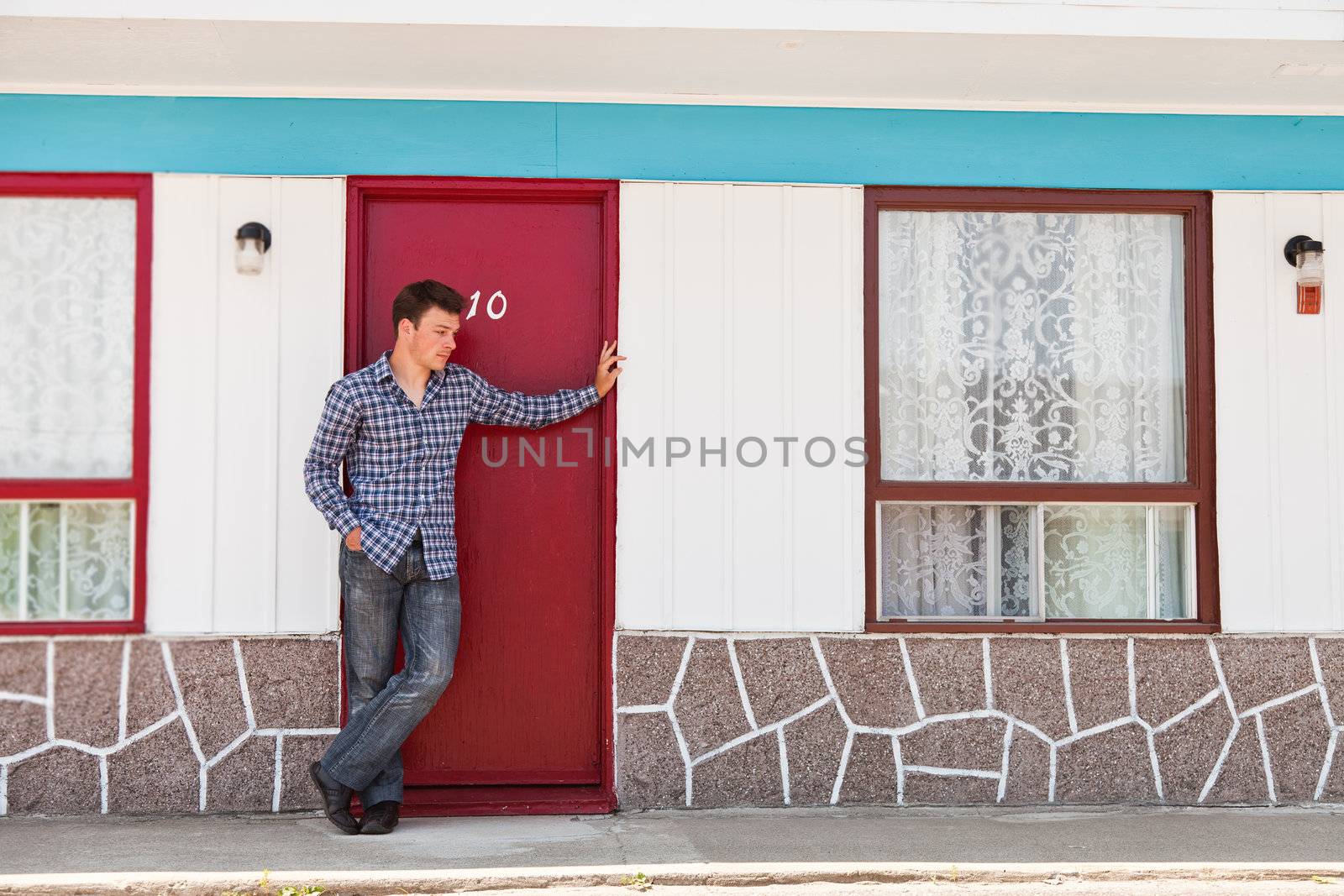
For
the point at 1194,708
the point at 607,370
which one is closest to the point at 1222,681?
the point at 1194,708

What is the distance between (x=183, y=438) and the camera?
4836mm

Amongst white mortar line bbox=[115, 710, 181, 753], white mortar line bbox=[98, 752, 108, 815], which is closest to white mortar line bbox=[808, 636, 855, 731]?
white mortar line bbox=[115, 710, 181, 753]

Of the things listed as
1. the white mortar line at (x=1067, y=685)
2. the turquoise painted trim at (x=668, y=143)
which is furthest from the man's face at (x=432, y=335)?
the white mortar line at (x=1067, y=685)

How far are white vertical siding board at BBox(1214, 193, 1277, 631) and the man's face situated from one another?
324cm

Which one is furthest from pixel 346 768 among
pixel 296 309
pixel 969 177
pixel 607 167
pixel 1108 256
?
pixel 1108 256

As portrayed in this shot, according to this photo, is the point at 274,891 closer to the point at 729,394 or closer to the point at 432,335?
the point at 432,335

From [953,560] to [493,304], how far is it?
225 cm

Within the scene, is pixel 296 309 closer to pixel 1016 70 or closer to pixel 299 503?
pixel 299 503

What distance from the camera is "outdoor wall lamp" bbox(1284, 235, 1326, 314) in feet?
16.4

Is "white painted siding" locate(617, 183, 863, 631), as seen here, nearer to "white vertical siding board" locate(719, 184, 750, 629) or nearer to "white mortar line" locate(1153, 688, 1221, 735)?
"white vertical siding board" locate(719, 184, 750, 629)

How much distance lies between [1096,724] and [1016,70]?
2.72 metres

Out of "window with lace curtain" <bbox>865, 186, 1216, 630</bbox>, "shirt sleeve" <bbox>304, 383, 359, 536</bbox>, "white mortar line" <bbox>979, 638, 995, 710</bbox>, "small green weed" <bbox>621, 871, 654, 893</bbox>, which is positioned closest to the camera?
"small green weed" <bbox>621, 871, 654, 893</bbox>

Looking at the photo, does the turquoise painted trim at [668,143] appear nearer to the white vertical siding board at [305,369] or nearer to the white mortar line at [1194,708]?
the white vertical siding board at [305,369]

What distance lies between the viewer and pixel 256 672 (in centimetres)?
481
